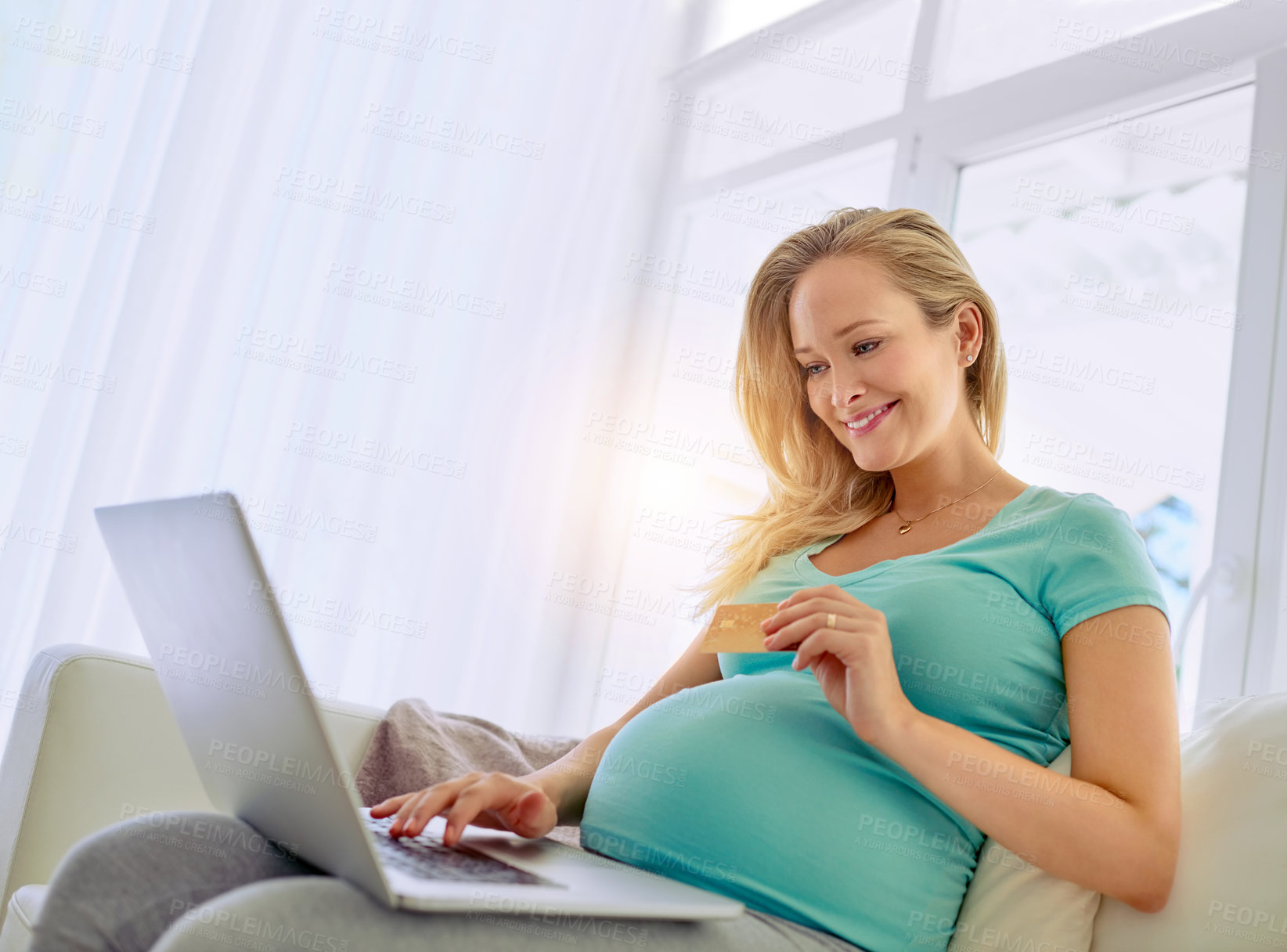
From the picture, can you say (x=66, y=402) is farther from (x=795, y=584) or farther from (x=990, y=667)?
(x=990, y=667)

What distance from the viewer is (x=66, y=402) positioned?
2025 millimetres

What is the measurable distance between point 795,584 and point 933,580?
0.69 feet

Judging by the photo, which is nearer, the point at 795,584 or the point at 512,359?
the point at 795,584

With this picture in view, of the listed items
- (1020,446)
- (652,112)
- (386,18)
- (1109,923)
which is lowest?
(1109,923)

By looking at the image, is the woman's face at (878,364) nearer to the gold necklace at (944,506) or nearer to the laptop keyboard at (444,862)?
the gold necklace at (944,506)

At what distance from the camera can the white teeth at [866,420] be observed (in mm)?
1206

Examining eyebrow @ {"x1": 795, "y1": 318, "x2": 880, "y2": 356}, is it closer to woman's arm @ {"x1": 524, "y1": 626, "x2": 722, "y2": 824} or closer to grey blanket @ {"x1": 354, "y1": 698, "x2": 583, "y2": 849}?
woman's arm @ {"x1": 524, "y1": 626, "x2": 722, "y2": 824}

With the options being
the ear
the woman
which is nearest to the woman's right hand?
the woman

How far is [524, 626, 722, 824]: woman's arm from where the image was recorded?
1094mm

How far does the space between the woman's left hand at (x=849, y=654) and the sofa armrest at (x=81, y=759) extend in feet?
2.03

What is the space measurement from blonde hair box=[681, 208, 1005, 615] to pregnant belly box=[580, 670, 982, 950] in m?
0.38

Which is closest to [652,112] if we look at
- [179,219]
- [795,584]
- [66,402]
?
[179,219]

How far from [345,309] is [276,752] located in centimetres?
185

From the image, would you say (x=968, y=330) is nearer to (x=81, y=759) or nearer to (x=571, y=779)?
(x=571, y=779)
